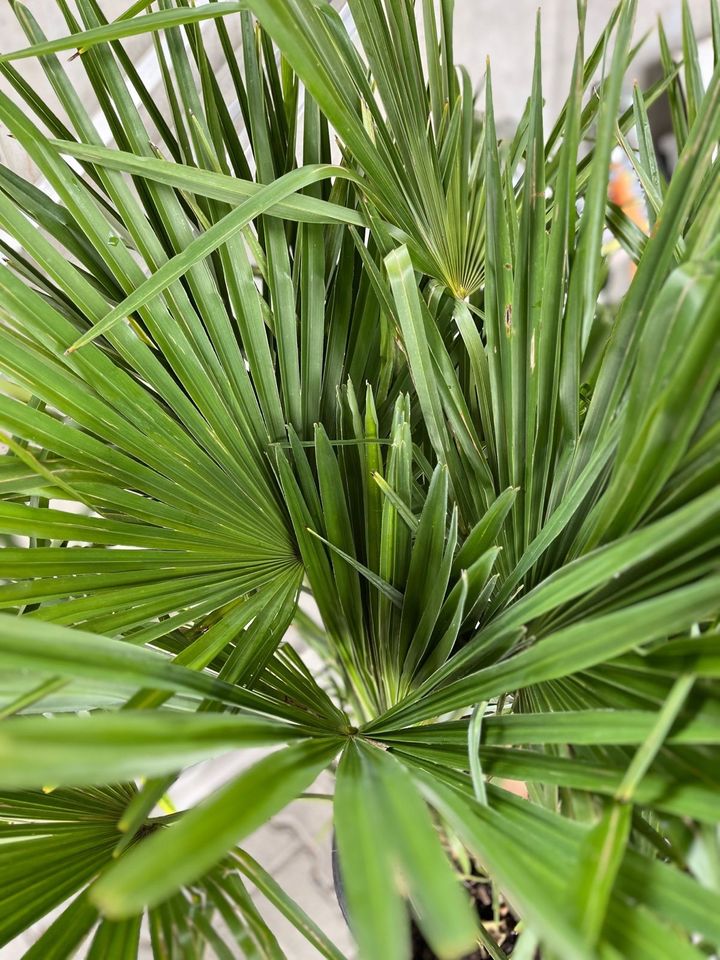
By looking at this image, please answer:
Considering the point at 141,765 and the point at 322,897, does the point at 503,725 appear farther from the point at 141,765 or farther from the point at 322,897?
the point at 322,897

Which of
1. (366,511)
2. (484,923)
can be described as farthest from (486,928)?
(366,511)

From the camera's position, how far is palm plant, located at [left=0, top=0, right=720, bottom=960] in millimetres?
269

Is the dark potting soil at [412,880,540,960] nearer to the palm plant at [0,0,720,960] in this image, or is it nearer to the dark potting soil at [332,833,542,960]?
the dark potting soil at [332,833,542,960]

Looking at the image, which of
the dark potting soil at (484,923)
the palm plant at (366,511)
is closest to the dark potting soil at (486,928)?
the dark potting soil at (484,923)

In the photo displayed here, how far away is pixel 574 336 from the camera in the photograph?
16.7 inches

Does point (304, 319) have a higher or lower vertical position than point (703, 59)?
lower

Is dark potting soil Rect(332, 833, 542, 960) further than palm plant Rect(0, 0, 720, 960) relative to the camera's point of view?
Yes

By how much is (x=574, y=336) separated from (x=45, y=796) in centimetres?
48

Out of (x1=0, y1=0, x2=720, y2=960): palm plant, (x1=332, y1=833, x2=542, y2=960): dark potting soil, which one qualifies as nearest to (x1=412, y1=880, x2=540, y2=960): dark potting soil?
(x1=332, y1=833, x2=542, y2=960): dark potting soil

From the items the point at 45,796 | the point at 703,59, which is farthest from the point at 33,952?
the point at 703,59

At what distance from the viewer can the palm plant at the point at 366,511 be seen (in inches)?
10.6

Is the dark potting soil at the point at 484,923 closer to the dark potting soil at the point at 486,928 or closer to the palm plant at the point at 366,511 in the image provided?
the dark potting soil at the point at 486,928

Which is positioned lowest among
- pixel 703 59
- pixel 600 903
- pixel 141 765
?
pixel 600 903

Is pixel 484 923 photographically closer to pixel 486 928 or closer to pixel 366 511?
pixel 486 928
